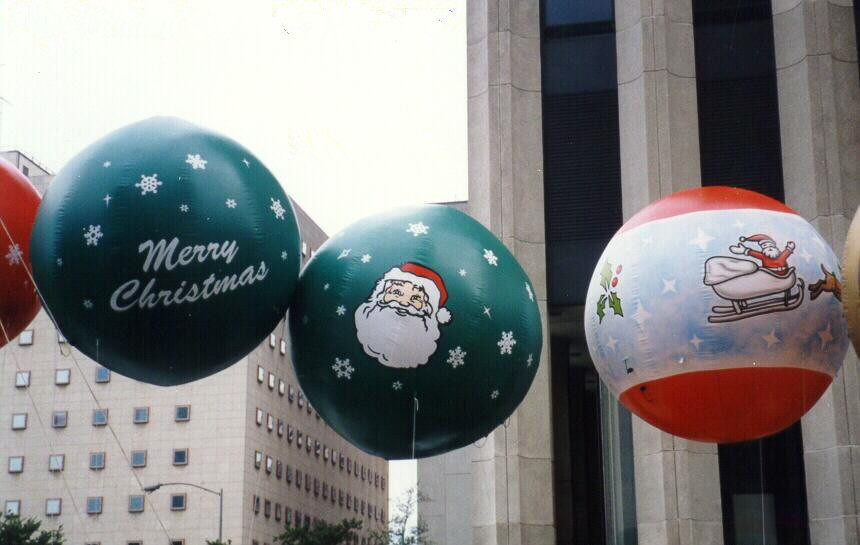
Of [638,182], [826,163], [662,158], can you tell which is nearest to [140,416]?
[638,182]

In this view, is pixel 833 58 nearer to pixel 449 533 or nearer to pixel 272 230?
pixel 272 230

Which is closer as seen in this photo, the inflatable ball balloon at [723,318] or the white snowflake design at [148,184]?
the white snowflake design at [148,184]

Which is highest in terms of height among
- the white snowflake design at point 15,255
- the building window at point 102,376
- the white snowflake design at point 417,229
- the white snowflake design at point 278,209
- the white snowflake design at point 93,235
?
the building window at point 102,376

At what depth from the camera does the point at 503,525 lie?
64.6 feet

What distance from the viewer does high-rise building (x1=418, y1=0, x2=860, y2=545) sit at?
1931cm

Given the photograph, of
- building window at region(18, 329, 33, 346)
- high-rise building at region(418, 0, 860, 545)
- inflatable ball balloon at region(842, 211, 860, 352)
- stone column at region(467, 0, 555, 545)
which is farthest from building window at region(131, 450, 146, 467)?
inflatable ball balloon at region(842, 211, 860, 352)

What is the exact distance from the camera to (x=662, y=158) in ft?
66.8

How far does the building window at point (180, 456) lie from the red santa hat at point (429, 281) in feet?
233

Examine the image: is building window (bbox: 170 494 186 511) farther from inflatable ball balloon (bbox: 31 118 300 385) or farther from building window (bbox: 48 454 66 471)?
inflatable ball balloon (bbox: 31 118 300 385)

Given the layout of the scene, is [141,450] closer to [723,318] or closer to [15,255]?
[15,255]

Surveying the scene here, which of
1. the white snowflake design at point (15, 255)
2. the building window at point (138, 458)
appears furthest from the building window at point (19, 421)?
the white snowflake design at point (15, 255)

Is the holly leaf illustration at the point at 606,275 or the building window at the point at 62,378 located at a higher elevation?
the building window at the point at 62,378

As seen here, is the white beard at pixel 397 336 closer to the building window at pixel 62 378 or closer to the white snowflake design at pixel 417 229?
the white snowflake design at pixel 417 229

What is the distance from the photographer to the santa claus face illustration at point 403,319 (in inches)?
295
